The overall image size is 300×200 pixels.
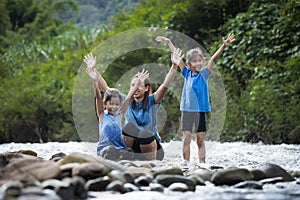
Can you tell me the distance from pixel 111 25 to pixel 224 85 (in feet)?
21.7

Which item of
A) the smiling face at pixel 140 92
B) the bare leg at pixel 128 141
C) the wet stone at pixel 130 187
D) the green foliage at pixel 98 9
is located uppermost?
the green foliage at pixel 98 9

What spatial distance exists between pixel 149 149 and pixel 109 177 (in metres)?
2.12

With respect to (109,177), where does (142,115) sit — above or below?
above

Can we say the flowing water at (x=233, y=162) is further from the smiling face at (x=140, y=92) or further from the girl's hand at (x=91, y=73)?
the girl's hand at (x=91, y=73)

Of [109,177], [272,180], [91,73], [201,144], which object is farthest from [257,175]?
[91,73]

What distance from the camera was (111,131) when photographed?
6531mm

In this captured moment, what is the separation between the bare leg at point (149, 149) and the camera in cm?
672

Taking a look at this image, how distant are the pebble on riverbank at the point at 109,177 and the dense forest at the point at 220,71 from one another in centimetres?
476

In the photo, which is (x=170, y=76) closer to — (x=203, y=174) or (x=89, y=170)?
(x=203, y=174)

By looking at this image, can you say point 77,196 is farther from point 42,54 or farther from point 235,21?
point 42,54

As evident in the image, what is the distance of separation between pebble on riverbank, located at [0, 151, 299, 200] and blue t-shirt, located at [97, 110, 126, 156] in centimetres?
135

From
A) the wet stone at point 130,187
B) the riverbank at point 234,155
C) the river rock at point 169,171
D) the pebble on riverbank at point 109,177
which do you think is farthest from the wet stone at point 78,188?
the riverbank at point 234,155

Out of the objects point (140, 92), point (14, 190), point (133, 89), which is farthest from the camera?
point (140, 92)

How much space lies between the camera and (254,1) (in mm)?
11320
